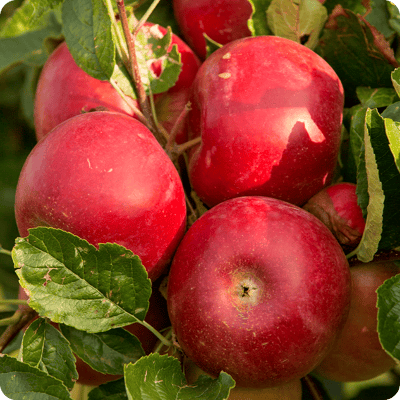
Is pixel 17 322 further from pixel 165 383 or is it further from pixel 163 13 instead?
pixel 163 13

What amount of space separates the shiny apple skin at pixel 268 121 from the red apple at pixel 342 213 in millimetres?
36

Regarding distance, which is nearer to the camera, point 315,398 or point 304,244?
point 304,244

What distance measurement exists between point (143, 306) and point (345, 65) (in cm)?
66

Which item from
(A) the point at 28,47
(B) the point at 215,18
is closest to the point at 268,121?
(B) the point at 215,18

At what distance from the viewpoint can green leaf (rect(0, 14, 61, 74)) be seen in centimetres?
112

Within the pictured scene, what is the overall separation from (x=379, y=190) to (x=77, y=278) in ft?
1.58

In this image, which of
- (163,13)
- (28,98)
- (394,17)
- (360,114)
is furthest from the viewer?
(28,98)

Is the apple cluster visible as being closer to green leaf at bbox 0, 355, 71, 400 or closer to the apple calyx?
the apple calyx

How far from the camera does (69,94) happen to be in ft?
2.90

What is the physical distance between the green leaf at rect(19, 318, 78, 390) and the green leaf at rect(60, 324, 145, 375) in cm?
2

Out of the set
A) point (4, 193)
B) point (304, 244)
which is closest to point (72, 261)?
point (304, 244)

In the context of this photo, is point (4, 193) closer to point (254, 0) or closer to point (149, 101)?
point (149, 101)

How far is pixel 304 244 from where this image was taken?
26.0 inches

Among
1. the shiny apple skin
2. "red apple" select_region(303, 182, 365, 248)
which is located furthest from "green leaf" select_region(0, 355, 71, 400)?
"red apple" select_region(303, 182, 365, 248)
